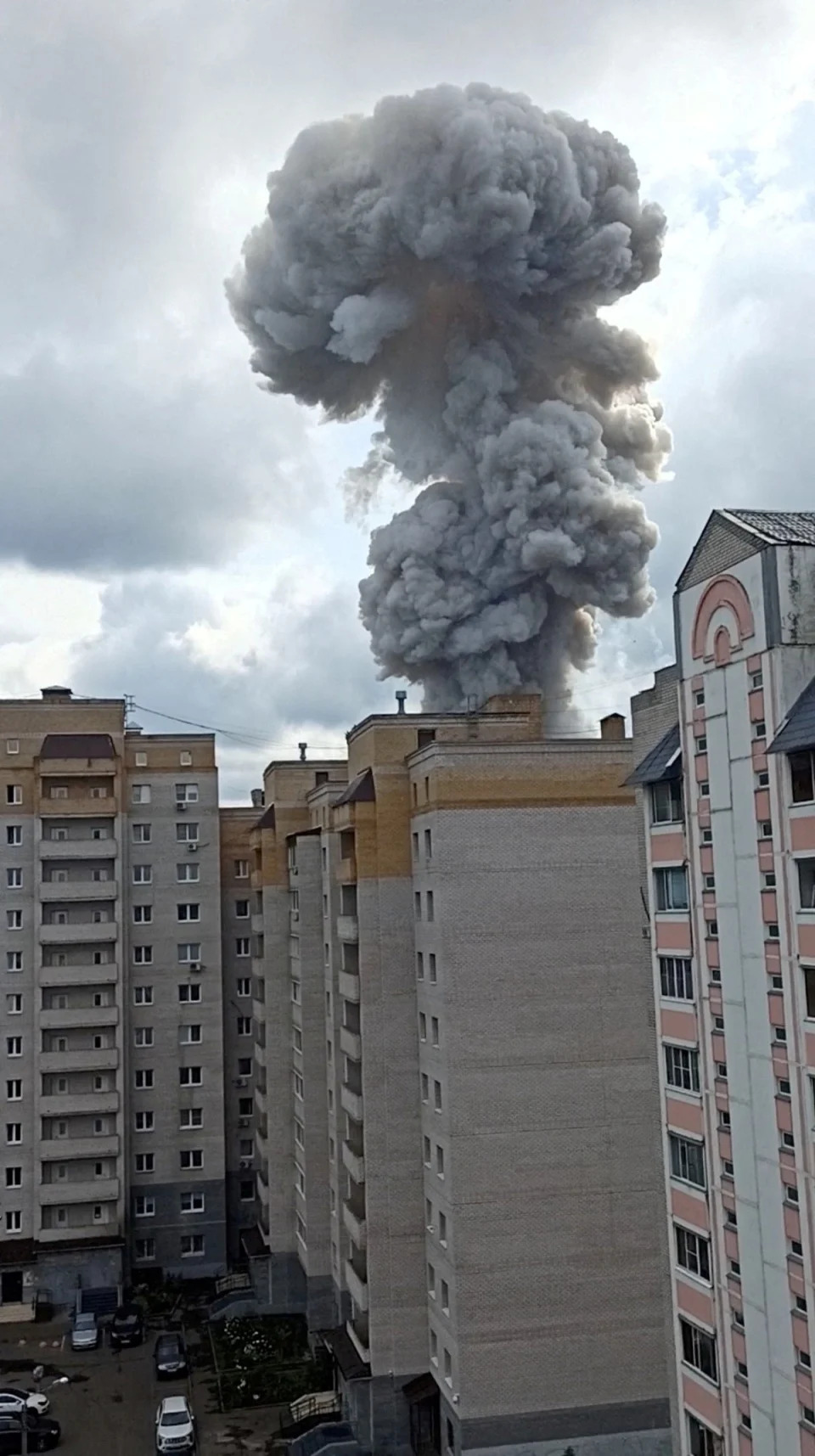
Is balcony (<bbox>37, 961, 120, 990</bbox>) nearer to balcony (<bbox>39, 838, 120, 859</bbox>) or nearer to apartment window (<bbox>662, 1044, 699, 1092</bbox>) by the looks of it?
balcony (<bbox>39, 838, 120, 859</bbox>)

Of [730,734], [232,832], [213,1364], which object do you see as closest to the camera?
[730,734]

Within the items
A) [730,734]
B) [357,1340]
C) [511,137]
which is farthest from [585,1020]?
[511,137]

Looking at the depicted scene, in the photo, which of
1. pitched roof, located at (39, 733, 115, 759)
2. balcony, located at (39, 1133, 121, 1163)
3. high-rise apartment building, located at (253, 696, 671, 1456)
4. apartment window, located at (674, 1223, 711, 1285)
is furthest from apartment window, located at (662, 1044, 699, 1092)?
pitched roof, located at (39, 733, 115, 759)

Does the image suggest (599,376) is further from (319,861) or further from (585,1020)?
(585,1020)

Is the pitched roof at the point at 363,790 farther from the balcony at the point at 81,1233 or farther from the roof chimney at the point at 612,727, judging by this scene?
the balcony at the point at 81,1233

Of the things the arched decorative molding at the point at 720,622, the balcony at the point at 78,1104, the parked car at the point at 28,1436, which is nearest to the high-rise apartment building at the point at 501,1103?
the parked car at the point at 28,1436

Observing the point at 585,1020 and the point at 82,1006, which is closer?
the point at 585,1020

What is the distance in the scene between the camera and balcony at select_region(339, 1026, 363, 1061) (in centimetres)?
3362

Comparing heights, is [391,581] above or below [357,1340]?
above

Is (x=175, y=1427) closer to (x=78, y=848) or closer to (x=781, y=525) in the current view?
(x=78, y=848)

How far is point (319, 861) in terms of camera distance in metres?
41.2

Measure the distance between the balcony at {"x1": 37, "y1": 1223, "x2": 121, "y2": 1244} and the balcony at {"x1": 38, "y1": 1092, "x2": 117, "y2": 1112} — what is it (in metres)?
3.19

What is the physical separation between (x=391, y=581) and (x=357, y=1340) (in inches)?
925

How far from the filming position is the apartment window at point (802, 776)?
16906 mm
